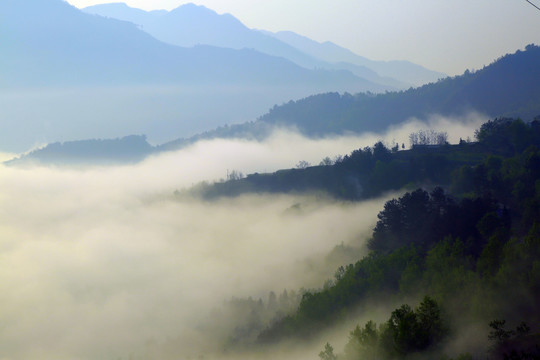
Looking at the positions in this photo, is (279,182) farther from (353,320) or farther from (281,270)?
(353,320)

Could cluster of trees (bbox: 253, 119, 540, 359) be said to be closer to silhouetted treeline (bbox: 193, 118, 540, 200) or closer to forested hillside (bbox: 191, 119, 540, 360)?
forested hillside (bbox: 191, 119, 540, 360)

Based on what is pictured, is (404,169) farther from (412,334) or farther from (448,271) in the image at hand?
(412,334)

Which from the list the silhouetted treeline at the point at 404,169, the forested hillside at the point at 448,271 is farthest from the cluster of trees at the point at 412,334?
the silhouetted treeline at the point at 404,169

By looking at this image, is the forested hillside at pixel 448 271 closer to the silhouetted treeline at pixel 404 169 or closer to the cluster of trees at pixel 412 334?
the cluster of trees at pixel 412 334

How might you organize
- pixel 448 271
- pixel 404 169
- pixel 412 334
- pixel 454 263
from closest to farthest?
pixel 412 334 → pixel 448 271 → pixel 454 263 → pixel 404 169

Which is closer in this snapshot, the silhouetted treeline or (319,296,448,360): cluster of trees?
(319,296,448,360): cluster of trees

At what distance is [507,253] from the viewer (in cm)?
5619

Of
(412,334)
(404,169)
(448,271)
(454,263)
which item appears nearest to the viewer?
(412,334)

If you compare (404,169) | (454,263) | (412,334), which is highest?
(404,169)

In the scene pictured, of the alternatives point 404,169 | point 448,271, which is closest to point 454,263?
point 448,271

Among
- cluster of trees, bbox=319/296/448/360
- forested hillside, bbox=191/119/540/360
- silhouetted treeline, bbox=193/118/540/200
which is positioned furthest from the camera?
silhouetted treeline, bbox=193/118/540/200

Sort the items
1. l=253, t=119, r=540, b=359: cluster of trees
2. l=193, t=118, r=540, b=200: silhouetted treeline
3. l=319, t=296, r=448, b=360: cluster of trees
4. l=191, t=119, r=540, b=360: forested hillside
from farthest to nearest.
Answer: l=193, t=118, r=540, b=200: silhouetted treeline → l=253, t=119, r=540, b=359: cluster of trees → l=191, t=119, r=540, b=360: forested hillside → l=319, t=296, r=448, b=360: cluster of trees

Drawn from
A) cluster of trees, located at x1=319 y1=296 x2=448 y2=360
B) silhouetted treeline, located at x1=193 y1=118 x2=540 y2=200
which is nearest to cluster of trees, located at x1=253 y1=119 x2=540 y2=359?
cluster of trees, located at x1=319 y1=296 x2=448 y2=360

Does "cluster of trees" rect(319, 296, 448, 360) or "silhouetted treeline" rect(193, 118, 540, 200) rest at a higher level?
"silhouetted treeline" rect(193, 118, 540, 200)
